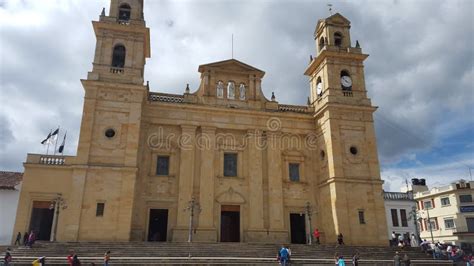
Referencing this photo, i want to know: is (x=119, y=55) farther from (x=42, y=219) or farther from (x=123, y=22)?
(x=42, y=219)

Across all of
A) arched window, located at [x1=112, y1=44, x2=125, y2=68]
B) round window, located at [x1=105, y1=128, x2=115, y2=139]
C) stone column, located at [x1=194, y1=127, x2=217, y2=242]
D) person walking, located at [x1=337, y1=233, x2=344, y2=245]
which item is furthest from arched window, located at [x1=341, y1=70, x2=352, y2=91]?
round window, located at [x1=105, y1=128, x2=115, y2=139]

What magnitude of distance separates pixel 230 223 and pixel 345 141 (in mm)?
9948

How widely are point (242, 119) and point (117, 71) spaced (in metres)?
9.36

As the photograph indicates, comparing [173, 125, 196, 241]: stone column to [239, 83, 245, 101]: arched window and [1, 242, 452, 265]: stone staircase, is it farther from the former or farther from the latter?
[239, 83, 245, 101]: arched window

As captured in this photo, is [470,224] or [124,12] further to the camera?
[470,224]

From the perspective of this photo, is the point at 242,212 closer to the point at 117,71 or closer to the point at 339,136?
the point at 339,136

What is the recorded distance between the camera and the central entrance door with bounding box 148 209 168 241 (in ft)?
80.5

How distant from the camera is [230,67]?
93.1 ft

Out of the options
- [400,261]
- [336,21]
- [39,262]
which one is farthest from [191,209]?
[336,21]

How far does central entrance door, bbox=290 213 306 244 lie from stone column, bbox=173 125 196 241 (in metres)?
7.46

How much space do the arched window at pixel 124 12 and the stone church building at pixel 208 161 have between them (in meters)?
0.07

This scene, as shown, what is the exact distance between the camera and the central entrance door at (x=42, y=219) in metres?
22.7

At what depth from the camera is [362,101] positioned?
2817 cm

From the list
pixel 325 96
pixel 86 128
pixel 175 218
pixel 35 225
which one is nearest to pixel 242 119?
pixel 325 96
